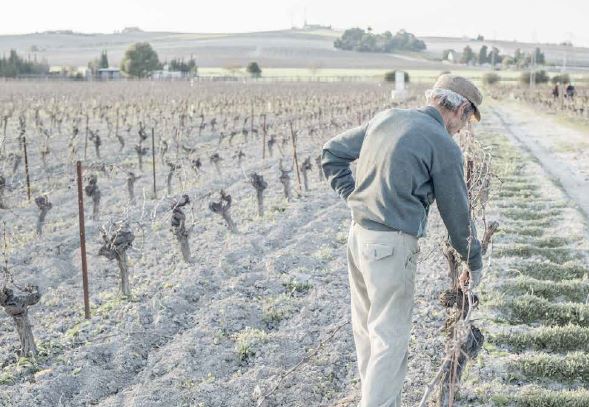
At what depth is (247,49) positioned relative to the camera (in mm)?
108562

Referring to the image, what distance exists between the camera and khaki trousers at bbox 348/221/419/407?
366cm

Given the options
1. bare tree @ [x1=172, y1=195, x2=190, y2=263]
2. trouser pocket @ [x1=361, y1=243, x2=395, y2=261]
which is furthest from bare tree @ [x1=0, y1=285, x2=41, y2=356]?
trouser pocket @ [x1=361, y1=243, x2=395, y2=261]

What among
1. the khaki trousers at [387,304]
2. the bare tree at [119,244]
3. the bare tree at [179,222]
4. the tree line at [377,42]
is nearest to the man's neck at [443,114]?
the khaki trousers at [387,304]

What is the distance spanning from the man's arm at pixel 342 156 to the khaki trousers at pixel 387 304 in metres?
0.41

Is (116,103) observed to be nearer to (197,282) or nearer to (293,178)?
(293,178)

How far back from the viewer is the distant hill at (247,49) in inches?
3679

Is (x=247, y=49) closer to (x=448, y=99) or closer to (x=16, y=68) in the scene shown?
(x=16, y=68)

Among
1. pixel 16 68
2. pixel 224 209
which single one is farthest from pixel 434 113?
pixel 16 68

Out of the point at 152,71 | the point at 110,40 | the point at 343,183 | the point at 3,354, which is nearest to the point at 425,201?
the point at 343,183

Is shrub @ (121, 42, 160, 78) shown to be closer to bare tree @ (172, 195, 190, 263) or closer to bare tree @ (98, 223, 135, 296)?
bare tree @ (172, 195, 190, 263)

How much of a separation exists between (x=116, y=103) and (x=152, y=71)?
36.6m

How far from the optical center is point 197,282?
7.03 m

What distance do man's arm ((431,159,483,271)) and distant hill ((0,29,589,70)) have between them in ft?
269

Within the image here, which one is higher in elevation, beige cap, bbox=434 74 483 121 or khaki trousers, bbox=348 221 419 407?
beige cap, bbox=434 74 483 121
